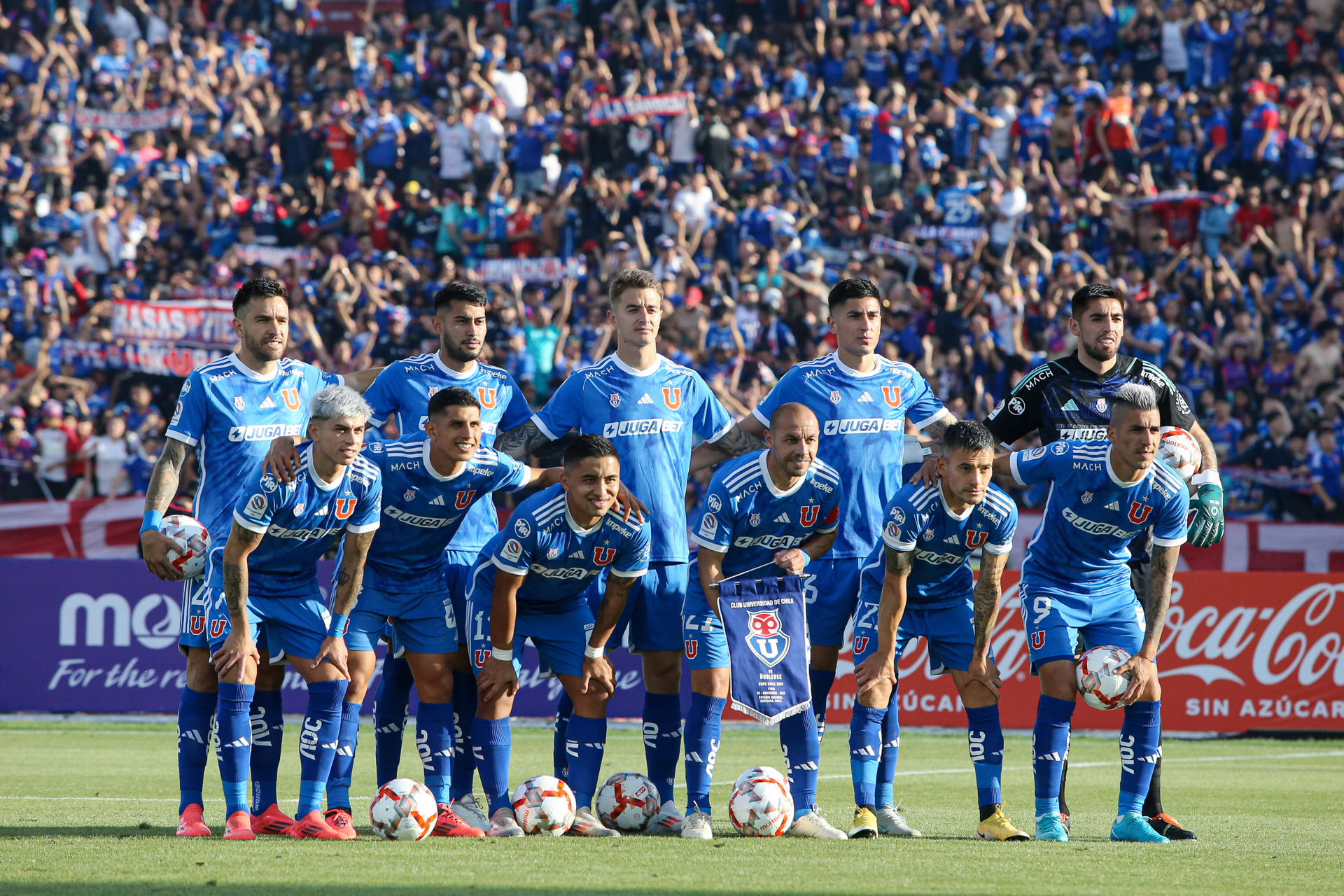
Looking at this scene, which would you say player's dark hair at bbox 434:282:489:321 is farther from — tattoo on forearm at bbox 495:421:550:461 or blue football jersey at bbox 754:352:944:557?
blue football jersey at bbox 754:352:944:557

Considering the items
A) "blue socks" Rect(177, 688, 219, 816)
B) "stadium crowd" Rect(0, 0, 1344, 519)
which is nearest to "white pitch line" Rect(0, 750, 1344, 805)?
"blue socks" Rect(177, 688, 219, 816)

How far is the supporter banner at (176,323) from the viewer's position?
21.4m

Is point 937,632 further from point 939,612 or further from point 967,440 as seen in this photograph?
point 967,440

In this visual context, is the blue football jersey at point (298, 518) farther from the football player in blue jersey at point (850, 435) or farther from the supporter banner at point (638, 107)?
the supporter banner at point (638, 107)

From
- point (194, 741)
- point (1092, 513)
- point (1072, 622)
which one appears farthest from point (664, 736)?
point (1092, 513)

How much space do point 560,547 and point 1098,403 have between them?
3.18m

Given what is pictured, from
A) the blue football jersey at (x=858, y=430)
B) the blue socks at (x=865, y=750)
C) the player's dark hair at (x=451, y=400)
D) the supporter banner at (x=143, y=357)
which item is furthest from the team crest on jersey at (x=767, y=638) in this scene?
the supporter banner at (x=143, y=357)

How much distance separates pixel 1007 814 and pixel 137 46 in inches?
937

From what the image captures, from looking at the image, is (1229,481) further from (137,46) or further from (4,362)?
(137,46)

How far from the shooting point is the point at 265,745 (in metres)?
8.48

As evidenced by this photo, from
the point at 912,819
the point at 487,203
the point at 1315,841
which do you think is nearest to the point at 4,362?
the point at 487,203

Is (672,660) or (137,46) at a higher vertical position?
(137,46)

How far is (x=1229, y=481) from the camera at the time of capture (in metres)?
17.7

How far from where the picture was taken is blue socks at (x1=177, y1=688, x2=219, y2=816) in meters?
8.22
